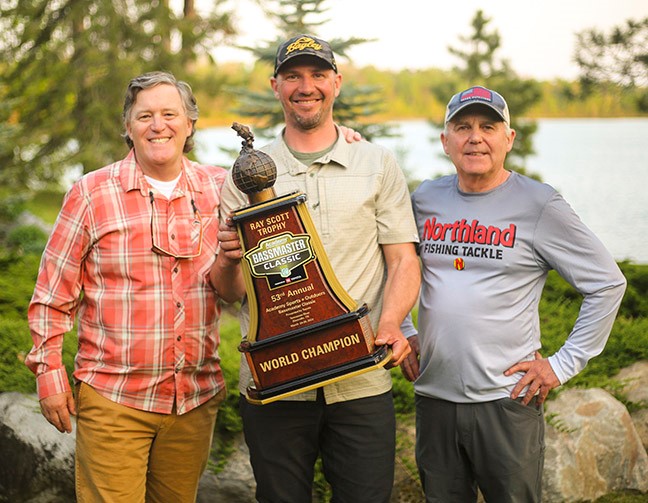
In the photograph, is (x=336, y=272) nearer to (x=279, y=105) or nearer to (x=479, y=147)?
(x=479, y=147)

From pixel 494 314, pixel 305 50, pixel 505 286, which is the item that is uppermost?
pixel 305 50

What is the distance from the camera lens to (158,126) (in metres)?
3.03

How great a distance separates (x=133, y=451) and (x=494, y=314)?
1553 millimetres

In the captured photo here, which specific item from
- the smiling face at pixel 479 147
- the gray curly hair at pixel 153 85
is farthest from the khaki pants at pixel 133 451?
the smiling face at pixel 479 147

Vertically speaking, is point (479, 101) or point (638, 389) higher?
point (479, 101)

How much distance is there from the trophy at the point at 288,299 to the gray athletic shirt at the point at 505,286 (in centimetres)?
37

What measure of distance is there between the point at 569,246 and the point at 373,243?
0.77 meters

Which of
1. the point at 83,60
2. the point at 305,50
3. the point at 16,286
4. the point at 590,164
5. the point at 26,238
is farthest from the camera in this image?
the point at 590,164

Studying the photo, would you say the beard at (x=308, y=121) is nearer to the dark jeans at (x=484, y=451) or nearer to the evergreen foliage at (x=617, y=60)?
the dark jeans at (x=484, y=451)

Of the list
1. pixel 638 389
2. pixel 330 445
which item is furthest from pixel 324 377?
pixel 638 389

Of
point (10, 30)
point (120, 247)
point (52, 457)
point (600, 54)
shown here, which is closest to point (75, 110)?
point (10, 30)

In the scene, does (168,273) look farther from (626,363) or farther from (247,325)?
(626,363)

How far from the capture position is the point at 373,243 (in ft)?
10.3

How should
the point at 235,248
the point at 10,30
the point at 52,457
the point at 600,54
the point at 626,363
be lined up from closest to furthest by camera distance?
the point at 235,248
the point at 52,457
the point at 626,363
the point at 600,54
the point at 10,30
